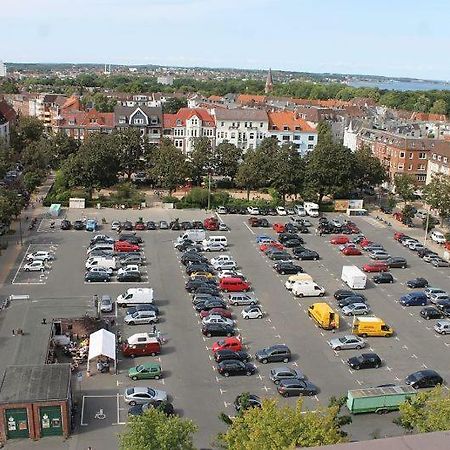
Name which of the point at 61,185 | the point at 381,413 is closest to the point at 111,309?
the point at 381,413

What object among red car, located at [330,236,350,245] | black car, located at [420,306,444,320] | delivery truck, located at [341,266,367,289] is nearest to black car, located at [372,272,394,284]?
delivery truck, located at [341,266,367,289]

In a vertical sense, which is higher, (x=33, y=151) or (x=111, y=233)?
(x=33, y=151)

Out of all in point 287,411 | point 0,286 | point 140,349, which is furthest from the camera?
point 0,286

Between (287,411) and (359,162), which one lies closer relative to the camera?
(287,411)

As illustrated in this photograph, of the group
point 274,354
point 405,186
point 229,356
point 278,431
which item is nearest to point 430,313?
point 274,354

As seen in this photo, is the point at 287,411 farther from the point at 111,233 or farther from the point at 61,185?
the point at 61,185

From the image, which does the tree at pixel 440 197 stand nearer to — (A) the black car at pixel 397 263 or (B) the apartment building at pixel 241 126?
(A) the black car at pixel 397 263

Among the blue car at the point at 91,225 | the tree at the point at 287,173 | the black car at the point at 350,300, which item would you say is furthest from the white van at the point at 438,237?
the blue car at the point at 91,225

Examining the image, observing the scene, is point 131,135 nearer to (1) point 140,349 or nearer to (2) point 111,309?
(2) point 111,309

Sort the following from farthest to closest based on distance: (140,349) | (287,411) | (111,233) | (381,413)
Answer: (111,233)
(140,349)
(381,413)
(287,411)
